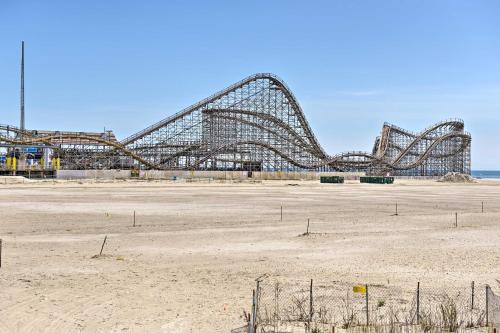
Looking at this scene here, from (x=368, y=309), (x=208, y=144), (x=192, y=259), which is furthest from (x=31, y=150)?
(x=368, y=309)

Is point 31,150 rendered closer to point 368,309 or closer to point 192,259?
point 192,259

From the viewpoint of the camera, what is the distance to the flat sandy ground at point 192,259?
8.53m

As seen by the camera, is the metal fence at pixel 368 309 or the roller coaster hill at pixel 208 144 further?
the roller coaster hill at pixel 208 144

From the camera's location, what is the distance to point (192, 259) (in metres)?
13.1

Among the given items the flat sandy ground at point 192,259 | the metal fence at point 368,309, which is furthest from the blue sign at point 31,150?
the metal fence at point 368,309

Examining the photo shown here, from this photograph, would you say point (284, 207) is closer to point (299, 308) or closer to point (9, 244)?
point (9, 244)

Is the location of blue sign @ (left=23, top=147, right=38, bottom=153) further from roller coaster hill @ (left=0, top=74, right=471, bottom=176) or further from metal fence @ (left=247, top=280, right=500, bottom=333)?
metal fence @ (left=247, top=280, right=500, bottom=333)

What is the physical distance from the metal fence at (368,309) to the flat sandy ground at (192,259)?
563 mm

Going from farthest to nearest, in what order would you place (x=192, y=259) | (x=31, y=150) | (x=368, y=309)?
(x=31, y=150) < (x=192, y=259) < (x=368, y=309)

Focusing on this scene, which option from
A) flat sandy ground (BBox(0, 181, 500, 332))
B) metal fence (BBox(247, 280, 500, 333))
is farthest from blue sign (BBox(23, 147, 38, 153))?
metal fence (BBox(247, 280, 500, 333))

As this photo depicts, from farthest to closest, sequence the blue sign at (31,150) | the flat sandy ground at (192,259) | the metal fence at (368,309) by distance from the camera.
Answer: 1. the blue sign at (31,150)
2. the flat sandy ground at (192,259)
3. the metal fence at (368,309)

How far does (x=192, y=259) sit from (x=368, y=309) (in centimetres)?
566

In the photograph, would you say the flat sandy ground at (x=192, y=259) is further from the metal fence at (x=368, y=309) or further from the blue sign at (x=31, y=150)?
the blue sign at (x=31, y=150)

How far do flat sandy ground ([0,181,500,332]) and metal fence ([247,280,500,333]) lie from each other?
0.56 m
